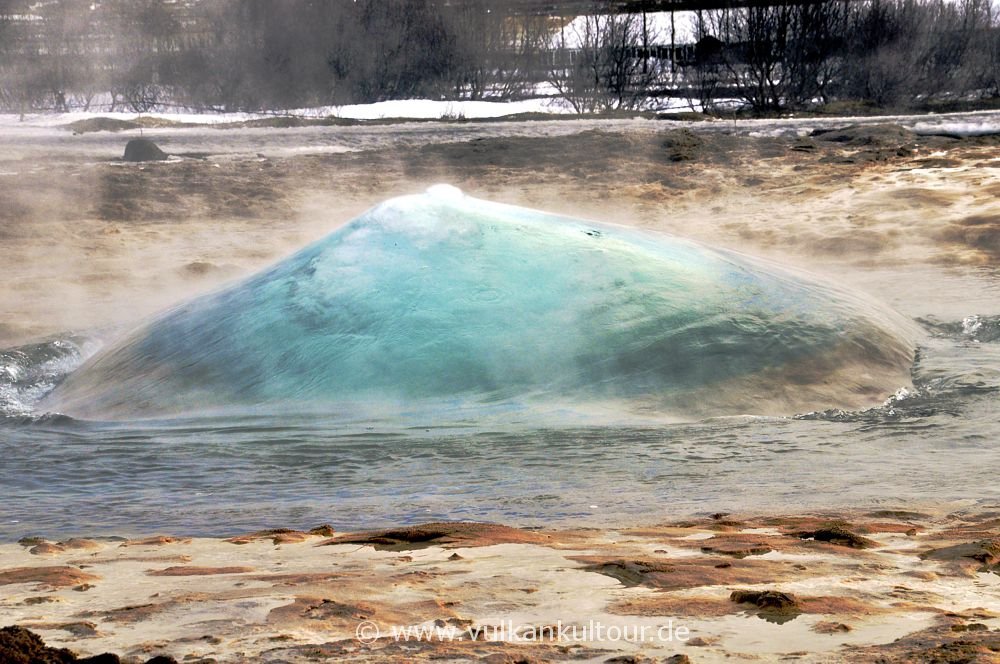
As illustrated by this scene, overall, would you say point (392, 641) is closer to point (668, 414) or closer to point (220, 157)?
point (668, 414)

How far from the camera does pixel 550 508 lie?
9.73 feet

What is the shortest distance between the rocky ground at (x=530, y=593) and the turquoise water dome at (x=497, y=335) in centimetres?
122

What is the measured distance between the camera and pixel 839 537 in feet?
8.02

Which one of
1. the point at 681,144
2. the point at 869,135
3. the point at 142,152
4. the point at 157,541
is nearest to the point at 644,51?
the point at 681,144

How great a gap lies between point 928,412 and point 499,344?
1338 millimetres

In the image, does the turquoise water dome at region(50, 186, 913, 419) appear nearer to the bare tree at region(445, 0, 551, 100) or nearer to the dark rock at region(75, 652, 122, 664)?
the dark rock at region(75, 652, 122, 664)

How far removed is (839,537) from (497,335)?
1708mm

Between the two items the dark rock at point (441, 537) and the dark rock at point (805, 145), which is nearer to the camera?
the dark rock at point (441, 537)

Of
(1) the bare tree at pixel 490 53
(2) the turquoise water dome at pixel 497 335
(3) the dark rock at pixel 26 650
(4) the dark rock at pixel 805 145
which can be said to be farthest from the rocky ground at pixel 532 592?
(1) the bare tree at pixel 490 53

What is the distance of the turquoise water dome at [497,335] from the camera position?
153 inches

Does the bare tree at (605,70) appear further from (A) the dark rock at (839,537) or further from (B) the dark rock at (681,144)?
(A) the dark rock at (839,537)

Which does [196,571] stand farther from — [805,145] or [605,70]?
[605,70]

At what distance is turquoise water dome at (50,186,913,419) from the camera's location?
153 inches

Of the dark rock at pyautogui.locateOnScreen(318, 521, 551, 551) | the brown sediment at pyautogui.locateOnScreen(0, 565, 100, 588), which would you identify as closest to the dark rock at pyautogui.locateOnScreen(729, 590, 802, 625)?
the dark rock at pyautogui.locateOnScreen(318, 521, 551, 551)
